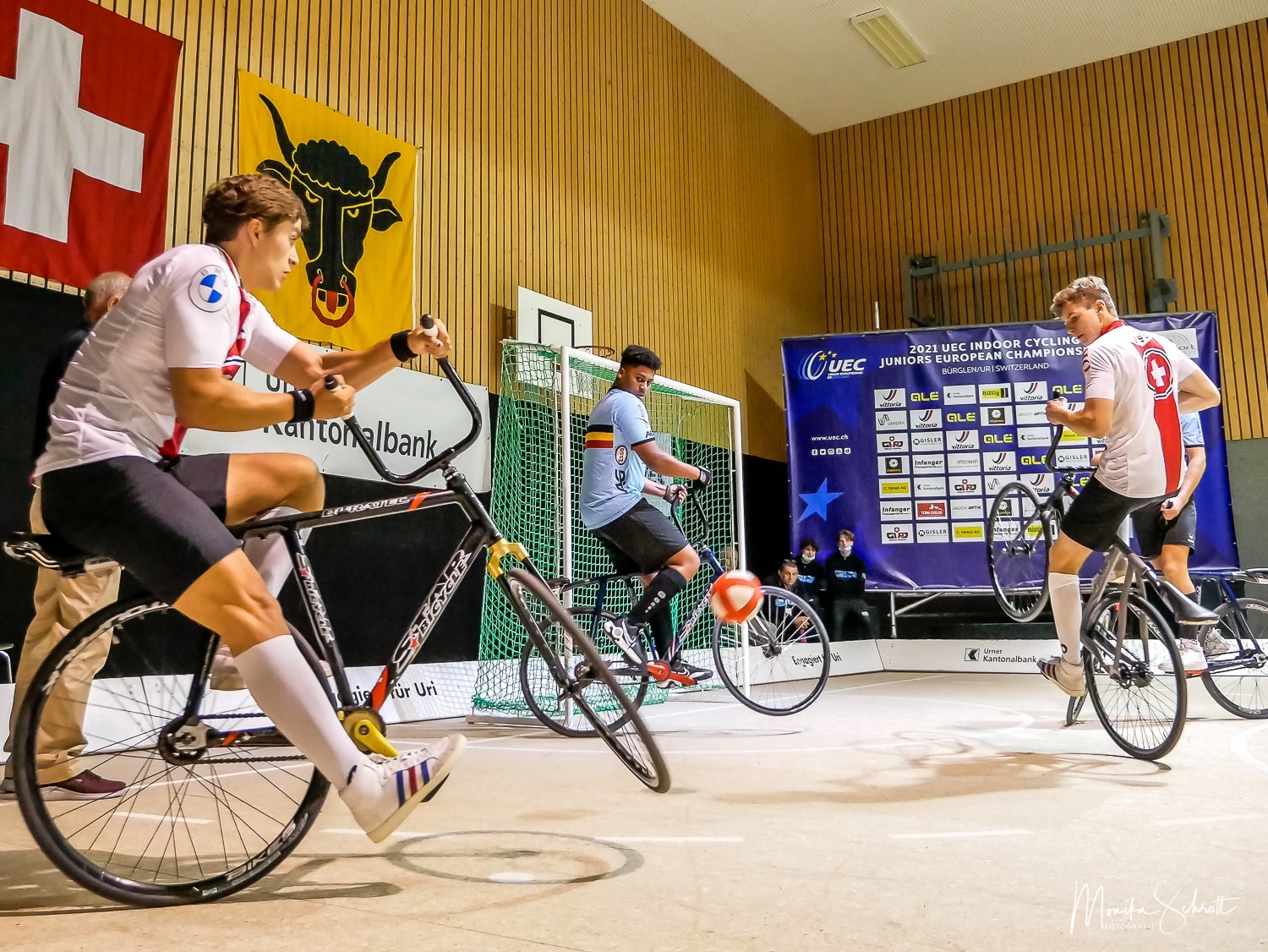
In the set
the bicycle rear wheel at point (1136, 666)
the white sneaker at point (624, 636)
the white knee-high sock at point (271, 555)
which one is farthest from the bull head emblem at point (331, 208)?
the bicycle rear wheel at point (1136, 666)

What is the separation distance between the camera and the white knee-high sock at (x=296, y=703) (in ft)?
6.40

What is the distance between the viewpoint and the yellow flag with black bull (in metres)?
5.56

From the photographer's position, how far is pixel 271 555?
2338mm

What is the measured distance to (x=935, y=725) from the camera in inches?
197

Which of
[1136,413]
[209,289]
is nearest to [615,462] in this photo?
[1136,413]

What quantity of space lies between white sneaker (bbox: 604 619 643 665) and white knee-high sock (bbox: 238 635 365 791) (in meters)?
2.82

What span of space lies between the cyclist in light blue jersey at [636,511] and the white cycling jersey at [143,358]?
2870 mm

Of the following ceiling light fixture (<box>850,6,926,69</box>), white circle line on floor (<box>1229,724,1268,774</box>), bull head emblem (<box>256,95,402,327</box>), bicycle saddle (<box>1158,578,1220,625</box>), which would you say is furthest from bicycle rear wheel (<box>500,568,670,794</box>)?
ceiling light fixture (<box>850,6,926,69</box>)

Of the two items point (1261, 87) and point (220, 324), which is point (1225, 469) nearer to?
point (1261, 87)

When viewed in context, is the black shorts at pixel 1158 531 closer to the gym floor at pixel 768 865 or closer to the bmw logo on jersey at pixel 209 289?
the gym floor at pixel 768 865

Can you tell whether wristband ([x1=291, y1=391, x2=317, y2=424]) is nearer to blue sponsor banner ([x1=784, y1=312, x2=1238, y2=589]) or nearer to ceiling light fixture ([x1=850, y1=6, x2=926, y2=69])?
blue sponsor banner ([x1=784, y1=312, x2=1238, y2=589])

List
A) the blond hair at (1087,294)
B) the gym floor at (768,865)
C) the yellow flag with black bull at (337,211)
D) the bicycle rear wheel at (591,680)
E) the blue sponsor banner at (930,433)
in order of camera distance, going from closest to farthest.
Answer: the gym floor at (768,865) → the bicycle rear wheel at (591,680) → the blond hair at (1087,294) → the yellow flag with black bull at (337,211) → the blue sponsor banner at (930,433)

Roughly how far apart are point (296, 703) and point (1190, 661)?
3699 mm

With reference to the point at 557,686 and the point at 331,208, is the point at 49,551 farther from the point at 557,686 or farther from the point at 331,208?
the point at 331,208
